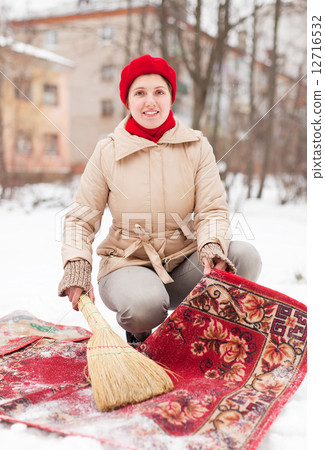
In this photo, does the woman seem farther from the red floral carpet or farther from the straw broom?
the straw broom

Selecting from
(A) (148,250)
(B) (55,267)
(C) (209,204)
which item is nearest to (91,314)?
(A) (148,250)

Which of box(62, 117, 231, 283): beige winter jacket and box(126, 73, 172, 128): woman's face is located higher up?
box(126, 73, 172, 128): woman's face

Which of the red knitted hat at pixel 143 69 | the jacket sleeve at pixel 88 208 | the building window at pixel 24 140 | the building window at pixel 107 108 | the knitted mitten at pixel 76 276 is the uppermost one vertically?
the building window at pixel 107 108

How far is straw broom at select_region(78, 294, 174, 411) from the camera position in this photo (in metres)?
1.51

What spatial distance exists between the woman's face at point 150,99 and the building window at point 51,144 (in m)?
12.7

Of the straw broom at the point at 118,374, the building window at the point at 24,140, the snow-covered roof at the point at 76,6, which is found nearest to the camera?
the straw broom at the point at 118,374

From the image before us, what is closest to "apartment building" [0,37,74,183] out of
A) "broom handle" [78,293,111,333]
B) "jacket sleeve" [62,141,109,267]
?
"jacket sleeve" [62,141,109,267]

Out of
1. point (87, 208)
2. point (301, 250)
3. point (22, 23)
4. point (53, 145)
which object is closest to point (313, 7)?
point (87, 208)

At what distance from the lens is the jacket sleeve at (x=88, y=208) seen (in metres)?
1.96

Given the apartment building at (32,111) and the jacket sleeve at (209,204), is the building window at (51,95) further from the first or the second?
the jacket sleeve at (209,204)

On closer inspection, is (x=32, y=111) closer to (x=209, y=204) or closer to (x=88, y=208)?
(x=88, y=208)

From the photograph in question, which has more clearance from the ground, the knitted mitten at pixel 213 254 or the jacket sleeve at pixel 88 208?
the jacket sleeve at pixel 88 208

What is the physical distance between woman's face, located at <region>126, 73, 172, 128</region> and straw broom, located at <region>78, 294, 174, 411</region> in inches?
37.0

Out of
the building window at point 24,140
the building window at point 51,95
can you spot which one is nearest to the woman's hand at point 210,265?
the building window at point 24,140
